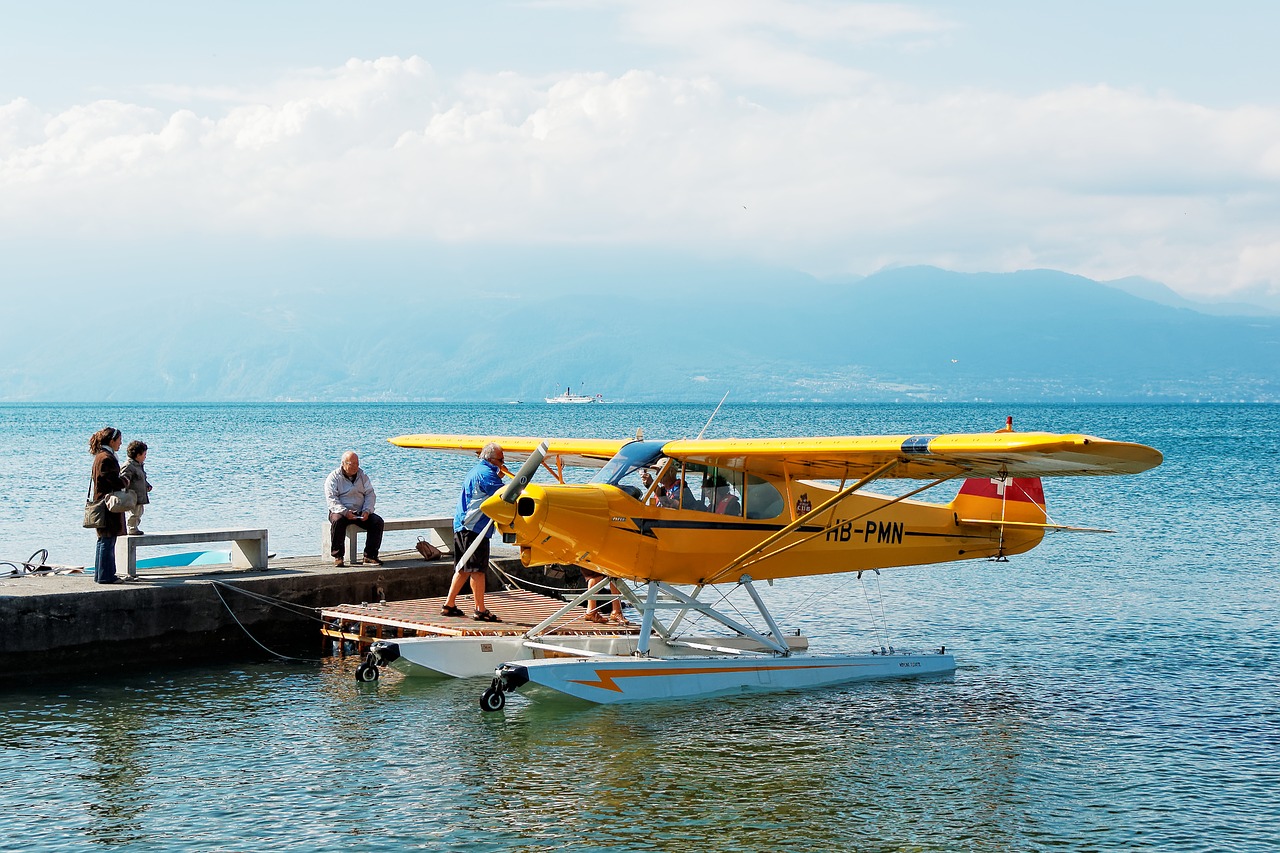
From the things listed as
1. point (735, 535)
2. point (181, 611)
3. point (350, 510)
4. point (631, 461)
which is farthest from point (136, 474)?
point (735, 535)

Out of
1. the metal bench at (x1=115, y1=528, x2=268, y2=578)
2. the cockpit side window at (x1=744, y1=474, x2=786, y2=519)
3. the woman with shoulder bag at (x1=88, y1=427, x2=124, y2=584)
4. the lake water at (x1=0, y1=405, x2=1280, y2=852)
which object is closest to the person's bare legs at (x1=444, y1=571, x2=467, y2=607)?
the lake water at (x1=0, y1=405, x2=1280, y2=852)

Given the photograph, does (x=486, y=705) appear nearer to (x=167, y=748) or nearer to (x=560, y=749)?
(x=560, y=749)

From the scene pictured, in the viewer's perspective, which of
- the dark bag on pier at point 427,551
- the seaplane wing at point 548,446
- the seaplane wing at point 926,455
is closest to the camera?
the seaplane wing at point 926,455

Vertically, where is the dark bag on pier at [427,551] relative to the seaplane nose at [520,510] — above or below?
below

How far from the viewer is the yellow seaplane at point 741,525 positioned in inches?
443

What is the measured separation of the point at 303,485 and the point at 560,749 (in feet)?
103

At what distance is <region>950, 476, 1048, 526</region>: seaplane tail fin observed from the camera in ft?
48.0

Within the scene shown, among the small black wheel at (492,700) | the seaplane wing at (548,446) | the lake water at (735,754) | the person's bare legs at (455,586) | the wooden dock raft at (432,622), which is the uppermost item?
the seaplane wing at (548,446)

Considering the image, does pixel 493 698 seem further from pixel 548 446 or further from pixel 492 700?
pixel 548 446

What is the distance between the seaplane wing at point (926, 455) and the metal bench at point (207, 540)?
199 inches

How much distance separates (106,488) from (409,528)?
380 centimetres

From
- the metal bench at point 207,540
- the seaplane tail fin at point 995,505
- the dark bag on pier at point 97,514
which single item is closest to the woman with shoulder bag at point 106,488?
the dark bag on pier at point 97,514

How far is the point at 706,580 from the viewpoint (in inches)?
502

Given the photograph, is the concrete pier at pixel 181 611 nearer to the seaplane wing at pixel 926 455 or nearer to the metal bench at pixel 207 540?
the metal bench at pixel 207 540
